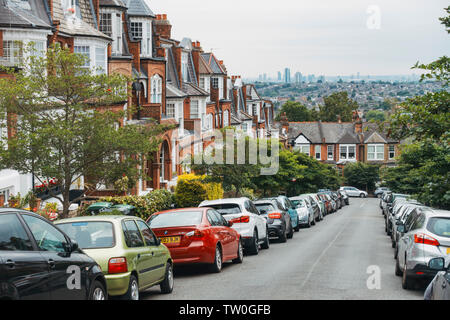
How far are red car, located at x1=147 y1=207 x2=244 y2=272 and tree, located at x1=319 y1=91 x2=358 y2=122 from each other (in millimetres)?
108608

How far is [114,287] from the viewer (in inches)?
414

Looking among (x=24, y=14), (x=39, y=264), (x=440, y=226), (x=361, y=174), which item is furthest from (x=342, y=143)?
(x=39, y=264)

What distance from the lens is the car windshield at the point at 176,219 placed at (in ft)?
50.8

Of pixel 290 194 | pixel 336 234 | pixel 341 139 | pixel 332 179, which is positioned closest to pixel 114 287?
pixel 336 234

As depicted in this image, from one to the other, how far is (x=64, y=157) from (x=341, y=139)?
85888 mm

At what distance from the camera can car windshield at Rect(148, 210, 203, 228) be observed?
15.5 m

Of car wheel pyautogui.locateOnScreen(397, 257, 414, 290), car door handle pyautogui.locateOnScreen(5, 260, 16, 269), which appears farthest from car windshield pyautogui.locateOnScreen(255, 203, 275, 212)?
car door handle pyautogui.locateOnScreen(5, 260, 16, 269)

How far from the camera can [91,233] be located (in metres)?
11.2

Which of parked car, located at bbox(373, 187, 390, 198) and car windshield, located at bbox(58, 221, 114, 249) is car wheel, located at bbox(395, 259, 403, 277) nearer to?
car windshield, located at bbox(58, 221, 114, 249)

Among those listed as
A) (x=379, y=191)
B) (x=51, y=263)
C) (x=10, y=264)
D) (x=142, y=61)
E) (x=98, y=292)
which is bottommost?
(x=379, y=191)

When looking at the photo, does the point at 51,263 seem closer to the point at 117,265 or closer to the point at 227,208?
the point at 117,265

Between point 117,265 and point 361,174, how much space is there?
8283 cm

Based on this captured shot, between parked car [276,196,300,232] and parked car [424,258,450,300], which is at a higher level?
parked car [424,258,450,300]

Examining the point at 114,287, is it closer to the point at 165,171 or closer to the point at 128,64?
the point at 128,64
